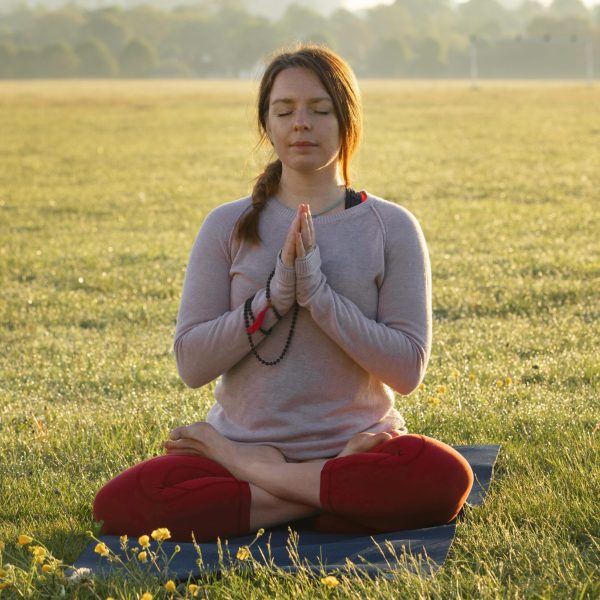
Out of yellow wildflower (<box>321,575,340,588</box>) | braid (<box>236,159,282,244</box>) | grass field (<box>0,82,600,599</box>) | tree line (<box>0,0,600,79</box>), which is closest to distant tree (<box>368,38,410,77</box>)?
tree line (<box>0,0,600,79</box>)

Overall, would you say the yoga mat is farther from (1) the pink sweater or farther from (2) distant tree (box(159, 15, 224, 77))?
(2) distant tree (box(159, 15, 224, 77))

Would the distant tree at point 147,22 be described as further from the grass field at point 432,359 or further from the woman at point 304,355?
the woman at point 304,355

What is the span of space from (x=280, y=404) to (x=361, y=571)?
79 centimetres

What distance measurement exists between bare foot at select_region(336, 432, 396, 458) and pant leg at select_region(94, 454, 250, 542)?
1.19ft

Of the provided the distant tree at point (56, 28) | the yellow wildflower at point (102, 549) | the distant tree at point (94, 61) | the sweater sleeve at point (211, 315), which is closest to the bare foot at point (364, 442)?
the sweater sleeve at point (211, 315)

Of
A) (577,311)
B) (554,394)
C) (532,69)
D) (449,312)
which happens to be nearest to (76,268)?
(449,312)

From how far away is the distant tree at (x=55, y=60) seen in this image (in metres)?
124

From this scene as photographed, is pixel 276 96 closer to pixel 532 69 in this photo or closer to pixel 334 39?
pixel 532 69

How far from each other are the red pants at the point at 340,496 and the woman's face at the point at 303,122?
99 centimetres

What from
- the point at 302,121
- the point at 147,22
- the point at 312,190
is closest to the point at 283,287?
the point at 312,190

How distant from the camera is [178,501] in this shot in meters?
3.93

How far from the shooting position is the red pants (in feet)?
12.8

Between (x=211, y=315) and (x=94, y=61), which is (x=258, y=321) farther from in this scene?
(x=94, y=61)

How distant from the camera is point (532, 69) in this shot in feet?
440
